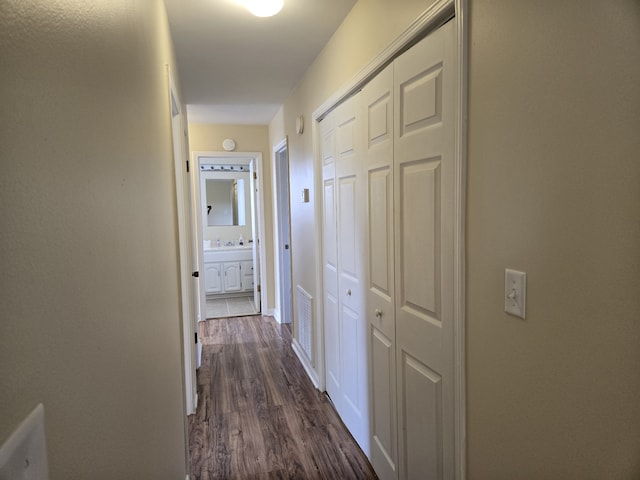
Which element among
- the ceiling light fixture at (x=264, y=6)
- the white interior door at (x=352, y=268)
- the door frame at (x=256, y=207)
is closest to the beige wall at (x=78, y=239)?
the ceiling light fixture at (x=264, y=6)

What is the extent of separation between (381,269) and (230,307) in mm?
4180

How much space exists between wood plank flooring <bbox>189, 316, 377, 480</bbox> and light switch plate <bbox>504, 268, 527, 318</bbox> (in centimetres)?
146

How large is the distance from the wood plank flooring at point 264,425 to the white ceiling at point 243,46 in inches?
96.3

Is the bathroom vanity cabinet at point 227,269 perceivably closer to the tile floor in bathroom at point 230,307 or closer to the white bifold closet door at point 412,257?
the tile floor in bathroom at point 230,307

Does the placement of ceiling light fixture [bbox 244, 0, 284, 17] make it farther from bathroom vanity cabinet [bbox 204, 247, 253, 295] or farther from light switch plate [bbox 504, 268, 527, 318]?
bathroom vanity cabinet [bbox 204, 247, 253, 295]

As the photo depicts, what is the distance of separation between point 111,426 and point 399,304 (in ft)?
3.95

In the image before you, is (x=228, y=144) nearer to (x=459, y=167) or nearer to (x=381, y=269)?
(x=381, y=269)

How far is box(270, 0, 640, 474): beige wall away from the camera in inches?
29.2

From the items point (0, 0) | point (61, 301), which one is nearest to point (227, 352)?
point (61, 301)

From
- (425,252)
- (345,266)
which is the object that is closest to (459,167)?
(425,252)

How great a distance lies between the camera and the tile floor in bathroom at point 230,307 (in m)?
5.27

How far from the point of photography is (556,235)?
2.89 ft

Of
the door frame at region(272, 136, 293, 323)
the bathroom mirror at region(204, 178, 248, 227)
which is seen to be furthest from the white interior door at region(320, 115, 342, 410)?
the bathroom mirror at region(204, 178, 248, 227)

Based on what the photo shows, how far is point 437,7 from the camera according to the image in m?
1.26
